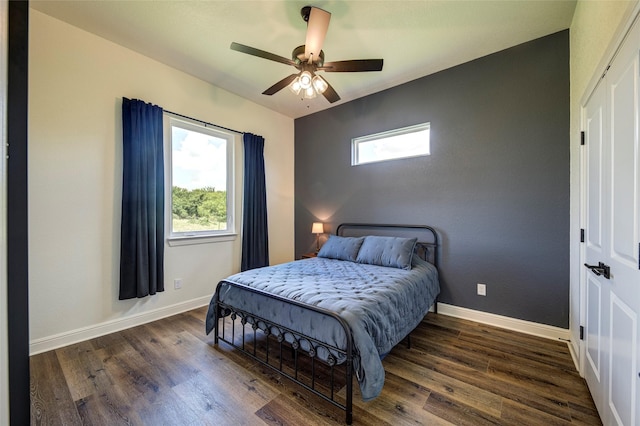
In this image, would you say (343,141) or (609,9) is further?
(343,141)

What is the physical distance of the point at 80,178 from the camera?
8.20 ft

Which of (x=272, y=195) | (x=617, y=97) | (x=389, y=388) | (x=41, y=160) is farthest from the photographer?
(x=272, y=195)

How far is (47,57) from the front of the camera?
2.33 m

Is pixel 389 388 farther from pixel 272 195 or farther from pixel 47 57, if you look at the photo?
pixel 47 57

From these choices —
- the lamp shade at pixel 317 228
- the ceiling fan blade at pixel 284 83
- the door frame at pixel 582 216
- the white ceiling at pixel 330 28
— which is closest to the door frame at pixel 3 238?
the ceiling fan blade at pixel 284 83

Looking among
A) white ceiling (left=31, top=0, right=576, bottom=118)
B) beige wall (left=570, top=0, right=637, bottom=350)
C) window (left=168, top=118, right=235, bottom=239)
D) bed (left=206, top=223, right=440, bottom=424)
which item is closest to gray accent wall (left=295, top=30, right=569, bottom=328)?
beige wall (left=570, top=0, right=637, bottom=350)

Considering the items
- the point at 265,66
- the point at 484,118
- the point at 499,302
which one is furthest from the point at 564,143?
the point at 265,66

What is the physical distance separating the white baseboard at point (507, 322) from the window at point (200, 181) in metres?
3.09

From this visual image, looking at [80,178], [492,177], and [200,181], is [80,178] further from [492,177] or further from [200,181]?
[492,177]

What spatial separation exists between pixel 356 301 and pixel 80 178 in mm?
2822

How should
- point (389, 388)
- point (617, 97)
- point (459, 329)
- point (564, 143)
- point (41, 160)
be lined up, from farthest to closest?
point (459, 329) < point (564, 143) < point (41, 160) < point (389, 388) < point (617, 97)

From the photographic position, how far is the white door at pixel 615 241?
3.81 feet

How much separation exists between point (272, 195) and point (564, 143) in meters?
3.73

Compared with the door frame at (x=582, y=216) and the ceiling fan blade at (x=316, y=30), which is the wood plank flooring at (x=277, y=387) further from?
the ceiling fan blade at (x=316, y=30)
